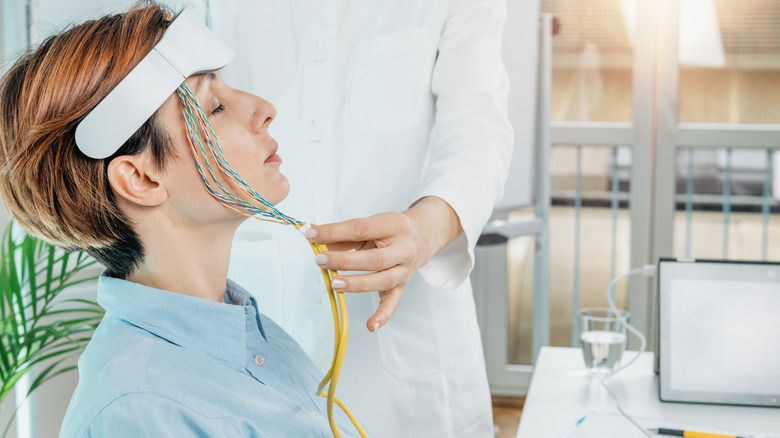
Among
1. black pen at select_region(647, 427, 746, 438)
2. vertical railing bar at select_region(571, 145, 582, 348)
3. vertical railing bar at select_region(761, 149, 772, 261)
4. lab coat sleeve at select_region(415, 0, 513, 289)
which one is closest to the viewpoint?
lab coat sleeve at select_region(415, 0, 513, 289)

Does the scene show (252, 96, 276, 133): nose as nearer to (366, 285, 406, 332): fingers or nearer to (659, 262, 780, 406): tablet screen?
(366, 285, 406, 332): fingers

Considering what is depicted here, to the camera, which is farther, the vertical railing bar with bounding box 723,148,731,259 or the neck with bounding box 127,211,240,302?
the vertical railing bar with bounding box 723,148,731,259

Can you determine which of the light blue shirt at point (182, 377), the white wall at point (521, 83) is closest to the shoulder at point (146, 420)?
the light blue shirt at point (182, 377)

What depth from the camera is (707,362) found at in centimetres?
133

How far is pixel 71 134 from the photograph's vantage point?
85 cm

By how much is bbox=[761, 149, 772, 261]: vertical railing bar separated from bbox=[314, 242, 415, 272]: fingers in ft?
9.30

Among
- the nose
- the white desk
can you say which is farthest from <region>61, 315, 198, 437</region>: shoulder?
the white desk

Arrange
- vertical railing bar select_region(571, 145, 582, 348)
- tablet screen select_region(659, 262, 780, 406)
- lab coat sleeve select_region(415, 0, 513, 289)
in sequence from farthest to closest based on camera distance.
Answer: vertical railing bar select_region(571, 145, 582, 348), tablet screen select_region(659, 262, 780, 406), lab coat sleeve select_region(415, 0, 513, 289)

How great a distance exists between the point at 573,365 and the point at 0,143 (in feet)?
3.86

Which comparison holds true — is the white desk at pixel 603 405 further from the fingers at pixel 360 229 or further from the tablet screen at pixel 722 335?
the fingers at pixel 360 229

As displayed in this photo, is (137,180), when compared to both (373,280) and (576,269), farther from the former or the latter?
(576,269)

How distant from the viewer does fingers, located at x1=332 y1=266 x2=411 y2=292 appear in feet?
2.60

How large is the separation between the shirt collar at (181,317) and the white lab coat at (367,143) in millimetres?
308

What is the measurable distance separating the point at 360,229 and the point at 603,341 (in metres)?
0.85
